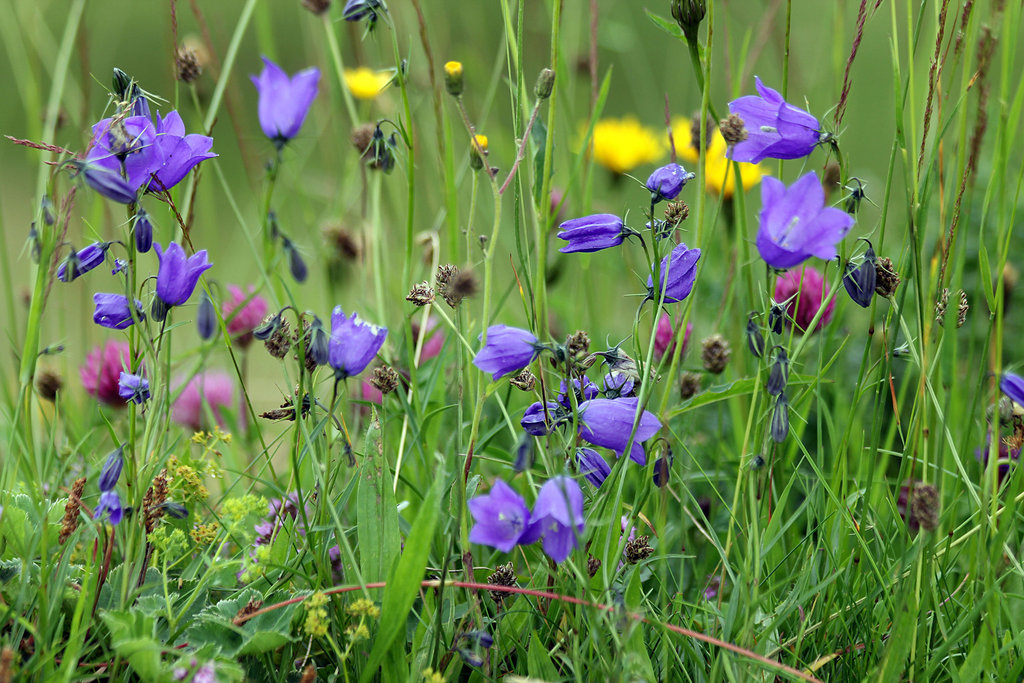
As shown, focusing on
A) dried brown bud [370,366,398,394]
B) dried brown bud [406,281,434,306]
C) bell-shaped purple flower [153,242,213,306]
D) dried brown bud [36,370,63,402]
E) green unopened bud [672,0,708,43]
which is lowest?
dried brown bud [36,370,63,402]

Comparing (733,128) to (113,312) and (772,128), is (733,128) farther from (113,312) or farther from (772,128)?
(113,312)

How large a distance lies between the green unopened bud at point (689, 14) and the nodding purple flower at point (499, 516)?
544mm

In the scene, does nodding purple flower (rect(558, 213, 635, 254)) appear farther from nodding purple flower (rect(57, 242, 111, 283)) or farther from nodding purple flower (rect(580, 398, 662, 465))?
nodding purple flower (rect(57, 242, 111, 283))

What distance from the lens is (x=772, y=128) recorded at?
90cm

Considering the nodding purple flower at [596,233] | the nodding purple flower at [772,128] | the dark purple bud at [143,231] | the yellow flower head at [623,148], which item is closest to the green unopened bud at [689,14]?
the nodding purple flower at [772,128]

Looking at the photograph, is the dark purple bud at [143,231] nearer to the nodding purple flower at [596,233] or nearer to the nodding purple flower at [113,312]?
the nodding purple flower at [113,312]

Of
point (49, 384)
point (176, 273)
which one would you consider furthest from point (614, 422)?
point (49, 384)

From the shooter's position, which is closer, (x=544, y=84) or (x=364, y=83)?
(x=544, y=84)

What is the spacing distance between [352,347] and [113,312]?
8.8 inches

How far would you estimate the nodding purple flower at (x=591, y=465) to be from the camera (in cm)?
90

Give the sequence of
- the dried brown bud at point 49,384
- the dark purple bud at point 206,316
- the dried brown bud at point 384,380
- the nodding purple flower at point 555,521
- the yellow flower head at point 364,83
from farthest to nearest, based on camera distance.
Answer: the yellow flower head at point 364,83 → the dried brown bud at point 49,384 → the dried brown bud at point 384,380 → the dark purple bud at point 206,316 → the nodding purple flower at point 555,521

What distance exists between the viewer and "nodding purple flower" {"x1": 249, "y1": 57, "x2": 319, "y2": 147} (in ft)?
2.74

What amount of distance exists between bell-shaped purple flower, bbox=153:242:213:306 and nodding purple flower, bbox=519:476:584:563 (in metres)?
0.37

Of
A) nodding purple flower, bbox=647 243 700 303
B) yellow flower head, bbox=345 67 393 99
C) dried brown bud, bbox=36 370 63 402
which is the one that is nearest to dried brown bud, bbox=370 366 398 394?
nodding purple flower, bbox=647 243 700 303
